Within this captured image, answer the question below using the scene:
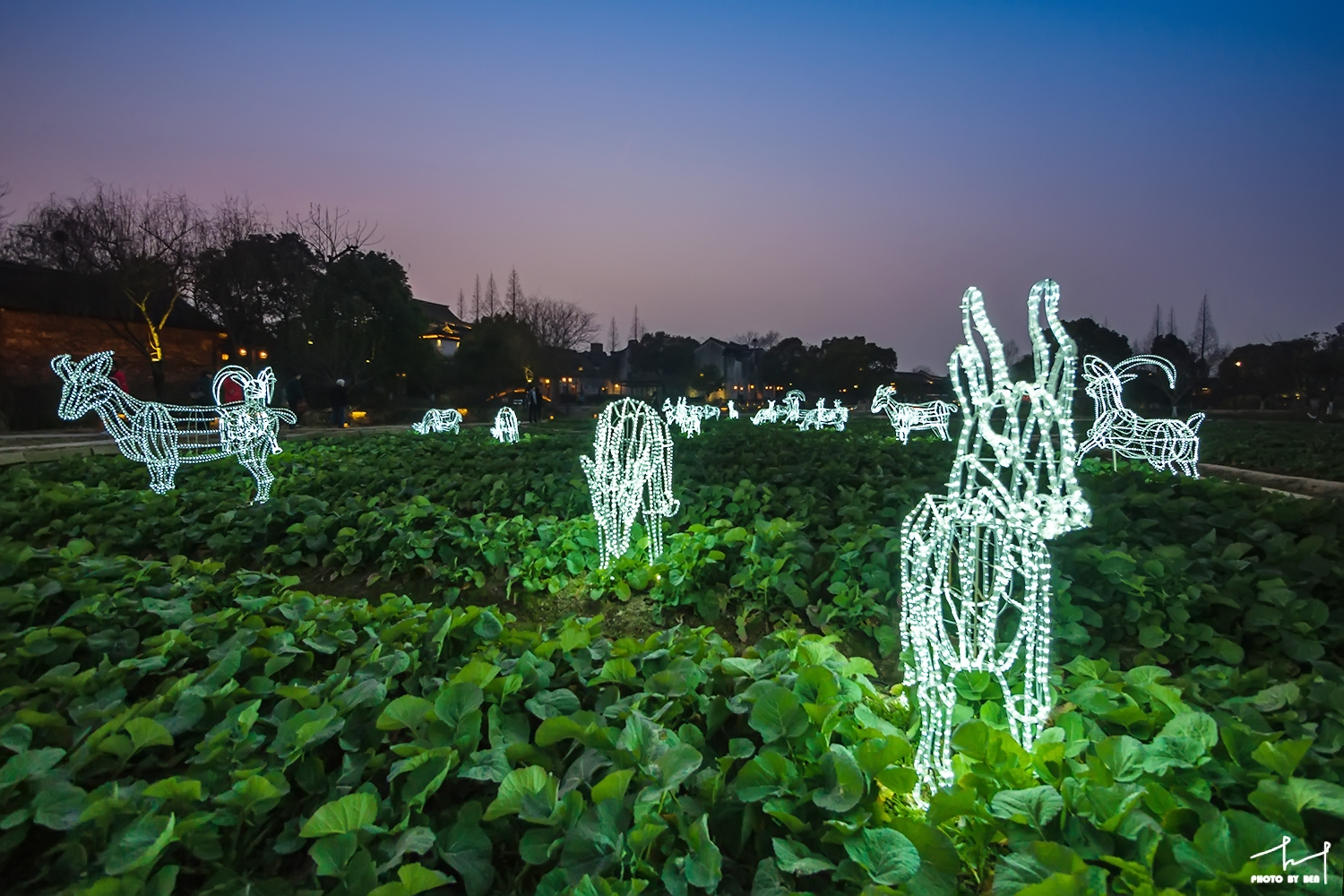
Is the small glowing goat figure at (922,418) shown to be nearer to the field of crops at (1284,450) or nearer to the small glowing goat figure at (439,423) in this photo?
the field of crops at (1284,450)

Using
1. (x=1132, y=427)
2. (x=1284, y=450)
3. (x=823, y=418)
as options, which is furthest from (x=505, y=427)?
Answer: (x=1284, y=450)

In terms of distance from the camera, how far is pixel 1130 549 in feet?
13.8

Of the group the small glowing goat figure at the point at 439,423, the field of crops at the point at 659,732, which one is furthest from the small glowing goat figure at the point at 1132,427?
the small glowing goat figure at the point at 439,423

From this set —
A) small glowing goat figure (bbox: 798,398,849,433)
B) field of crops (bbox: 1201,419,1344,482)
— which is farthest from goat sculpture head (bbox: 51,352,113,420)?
field of crops (bbox: 1201,419,1344,482)

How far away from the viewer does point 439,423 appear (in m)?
16.3

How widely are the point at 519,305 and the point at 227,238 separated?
22.9 metres

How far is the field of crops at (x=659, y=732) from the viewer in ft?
5.52

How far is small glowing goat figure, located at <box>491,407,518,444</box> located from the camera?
524 inches

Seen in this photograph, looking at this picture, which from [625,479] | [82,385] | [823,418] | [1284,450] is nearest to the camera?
[625,479]

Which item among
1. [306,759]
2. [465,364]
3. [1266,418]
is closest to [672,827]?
[306,759]

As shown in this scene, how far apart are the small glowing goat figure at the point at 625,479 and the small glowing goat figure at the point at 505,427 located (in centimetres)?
851
